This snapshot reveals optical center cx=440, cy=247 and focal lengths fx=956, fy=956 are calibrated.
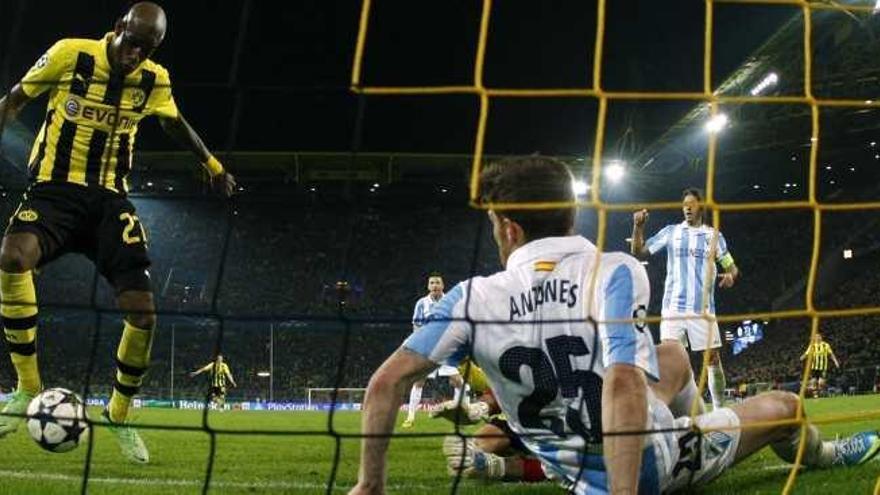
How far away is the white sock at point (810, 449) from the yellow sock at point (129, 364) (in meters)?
3.16

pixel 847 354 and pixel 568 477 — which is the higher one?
pixel 847 354

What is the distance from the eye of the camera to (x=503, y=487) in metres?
4.45

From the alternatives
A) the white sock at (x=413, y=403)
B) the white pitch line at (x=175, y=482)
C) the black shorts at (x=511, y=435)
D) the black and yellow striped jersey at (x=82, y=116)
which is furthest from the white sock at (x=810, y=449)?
the white sock at (x=413, y=403)

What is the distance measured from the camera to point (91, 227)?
5.03 m

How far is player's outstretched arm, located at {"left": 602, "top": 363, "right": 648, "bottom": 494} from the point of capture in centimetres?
227

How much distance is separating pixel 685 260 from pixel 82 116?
5.87m

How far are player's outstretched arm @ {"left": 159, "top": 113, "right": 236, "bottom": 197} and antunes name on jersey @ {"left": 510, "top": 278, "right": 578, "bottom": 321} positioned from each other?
2859 mm

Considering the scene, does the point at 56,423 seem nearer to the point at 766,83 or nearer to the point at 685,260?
the point at 685,260

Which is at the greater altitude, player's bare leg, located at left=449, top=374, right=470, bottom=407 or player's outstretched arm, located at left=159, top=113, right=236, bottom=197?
player's outstretched arm, located at left=159, top=113, right=236, bottom=197

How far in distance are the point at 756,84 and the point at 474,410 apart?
16.8m

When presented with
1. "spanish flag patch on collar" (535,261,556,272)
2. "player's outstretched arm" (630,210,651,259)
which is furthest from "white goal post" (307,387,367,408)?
"spanish flag patch on collar" (535,261,556,272)

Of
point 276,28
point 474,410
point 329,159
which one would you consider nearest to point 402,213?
point 329,159

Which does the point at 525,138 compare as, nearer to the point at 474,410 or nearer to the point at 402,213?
the point at 402,213

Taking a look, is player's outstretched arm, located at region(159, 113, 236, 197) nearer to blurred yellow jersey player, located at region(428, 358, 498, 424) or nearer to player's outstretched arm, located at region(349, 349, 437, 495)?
blurred yellow jersey player, located at region(428, 358, 498, 424)
